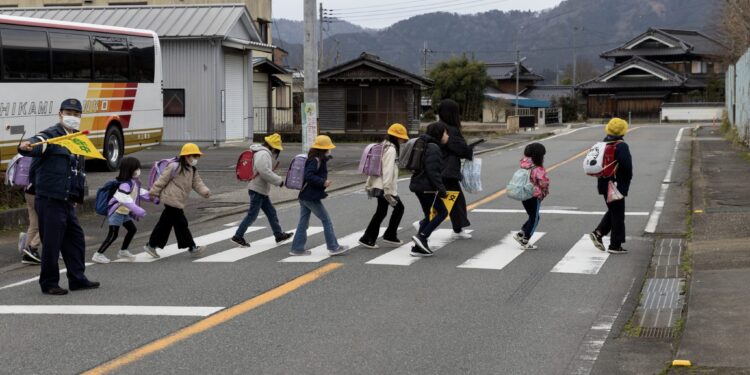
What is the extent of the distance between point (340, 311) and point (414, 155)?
338cm

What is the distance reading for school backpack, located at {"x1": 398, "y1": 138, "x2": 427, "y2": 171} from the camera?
10797 millimetres

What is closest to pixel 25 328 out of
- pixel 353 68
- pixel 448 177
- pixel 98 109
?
pixel 448 177

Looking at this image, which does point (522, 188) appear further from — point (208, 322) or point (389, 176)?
point (208, 322)

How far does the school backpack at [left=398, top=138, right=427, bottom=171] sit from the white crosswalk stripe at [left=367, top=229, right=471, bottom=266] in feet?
3.36

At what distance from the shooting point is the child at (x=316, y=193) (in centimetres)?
1070

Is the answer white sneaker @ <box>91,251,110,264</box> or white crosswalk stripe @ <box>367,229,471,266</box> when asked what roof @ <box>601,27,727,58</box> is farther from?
white sneaker @ <box>91,251,110,264</box>

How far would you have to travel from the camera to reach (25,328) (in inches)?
286

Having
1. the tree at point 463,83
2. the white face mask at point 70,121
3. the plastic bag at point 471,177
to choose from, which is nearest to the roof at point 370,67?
the tree at point 463,83

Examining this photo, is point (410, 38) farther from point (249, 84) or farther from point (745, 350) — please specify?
point (745, 350)

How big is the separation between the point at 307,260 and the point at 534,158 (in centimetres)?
299

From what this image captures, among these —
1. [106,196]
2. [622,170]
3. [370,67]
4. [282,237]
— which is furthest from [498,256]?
[370,67]

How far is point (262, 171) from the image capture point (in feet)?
37.4

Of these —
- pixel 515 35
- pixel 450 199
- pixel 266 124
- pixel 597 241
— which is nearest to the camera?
pixel 597 241

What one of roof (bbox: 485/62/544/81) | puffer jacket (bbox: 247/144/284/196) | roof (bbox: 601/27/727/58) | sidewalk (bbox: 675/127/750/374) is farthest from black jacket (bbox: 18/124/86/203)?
roof (bbox: 485/62/544/81)
